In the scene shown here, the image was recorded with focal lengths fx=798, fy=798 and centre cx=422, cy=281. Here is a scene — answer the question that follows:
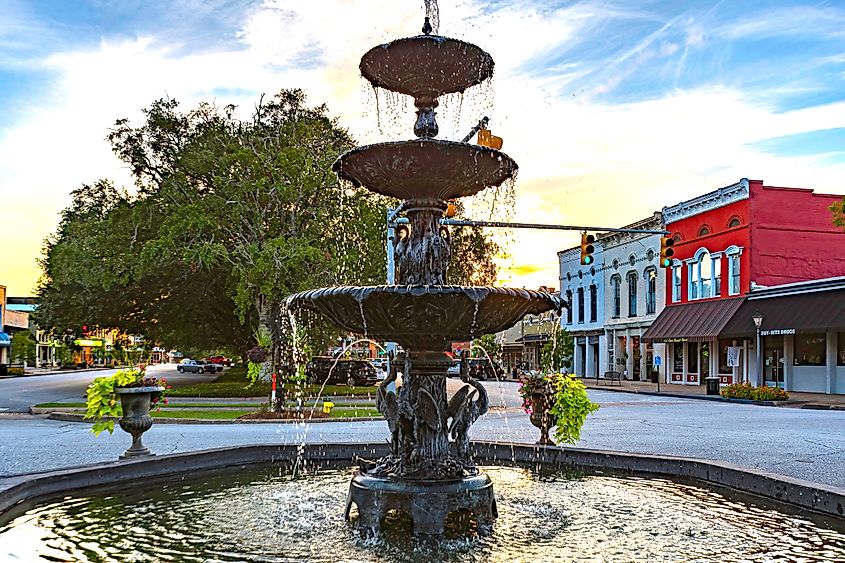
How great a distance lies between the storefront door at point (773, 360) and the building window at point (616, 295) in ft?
53.6

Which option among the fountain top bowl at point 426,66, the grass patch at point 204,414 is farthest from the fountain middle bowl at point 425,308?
the grass patch at point 204,414

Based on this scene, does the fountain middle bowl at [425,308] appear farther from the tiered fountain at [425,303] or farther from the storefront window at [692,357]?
the storefront window at [692,357]

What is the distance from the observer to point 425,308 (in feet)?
25.4

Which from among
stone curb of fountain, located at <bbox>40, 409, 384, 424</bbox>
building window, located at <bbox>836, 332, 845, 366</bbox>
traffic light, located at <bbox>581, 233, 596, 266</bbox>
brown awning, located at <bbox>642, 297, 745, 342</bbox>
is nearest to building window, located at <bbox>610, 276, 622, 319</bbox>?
brown awning, located at <bbox>642, 297, 745, 342</bbox>

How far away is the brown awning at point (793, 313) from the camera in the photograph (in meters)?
34.3

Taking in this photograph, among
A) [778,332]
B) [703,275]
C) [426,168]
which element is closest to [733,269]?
[703,275]

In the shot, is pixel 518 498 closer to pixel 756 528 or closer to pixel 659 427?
pixel 756 528

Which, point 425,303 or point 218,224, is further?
point 218,224

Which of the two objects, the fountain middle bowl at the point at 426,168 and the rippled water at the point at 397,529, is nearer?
the rippled water at the point at 397,529

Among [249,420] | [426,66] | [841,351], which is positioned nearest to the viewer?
[426,66]

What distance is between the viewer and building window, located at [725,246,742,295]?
4200 centimetres

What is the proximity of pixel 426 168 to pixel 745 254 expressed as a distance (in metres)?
36.9

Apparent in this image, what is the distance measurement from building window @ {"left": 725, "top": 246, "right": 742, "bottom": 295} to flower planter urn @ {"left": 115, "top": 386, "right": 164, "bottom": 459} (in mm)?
36472

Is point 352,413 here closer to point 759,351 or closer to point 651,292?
point 759,351
